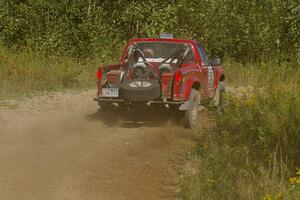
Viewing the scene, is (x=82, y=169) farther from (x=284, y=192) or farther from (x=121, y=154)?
(x=284, y=192)

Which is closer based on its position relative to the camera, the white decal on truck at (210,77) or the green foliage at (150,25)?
the white decal on truck at (210,77)

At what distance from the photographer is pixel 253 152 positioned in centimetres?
783

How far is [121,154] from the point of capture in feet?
28.3

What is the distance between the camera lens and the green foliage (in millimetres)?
21234

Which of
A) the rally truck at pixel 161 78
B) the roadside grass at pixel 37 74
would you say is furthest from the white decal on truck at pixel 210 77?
the roadside grass at pixel 37 74

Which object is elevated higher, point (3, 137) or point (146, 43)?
point (146, 43)

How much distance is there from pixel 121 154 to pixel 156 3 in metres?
14.0

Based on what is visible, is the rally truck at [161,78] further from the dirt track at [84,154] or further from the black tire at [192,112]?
the dirt track at [84,154]

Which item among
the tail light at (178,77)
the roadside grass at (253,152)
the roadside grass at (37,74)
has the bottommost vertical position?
the roadside grass at (37,74)

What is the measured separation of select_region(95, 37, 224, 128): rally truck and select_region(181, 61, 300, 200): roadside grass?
3.15 ft

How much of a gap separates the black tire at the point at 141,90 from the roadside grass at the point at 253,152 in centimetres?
125

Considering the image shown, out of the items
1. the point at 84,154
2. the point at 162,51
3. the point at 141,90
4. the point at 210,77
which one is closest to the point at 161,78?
the point at 141,90

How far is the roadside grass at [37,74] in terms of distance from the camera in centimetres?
1541

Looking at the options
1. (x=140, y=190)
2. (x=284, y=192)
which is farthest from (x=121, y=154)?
(x=284, y=192)
